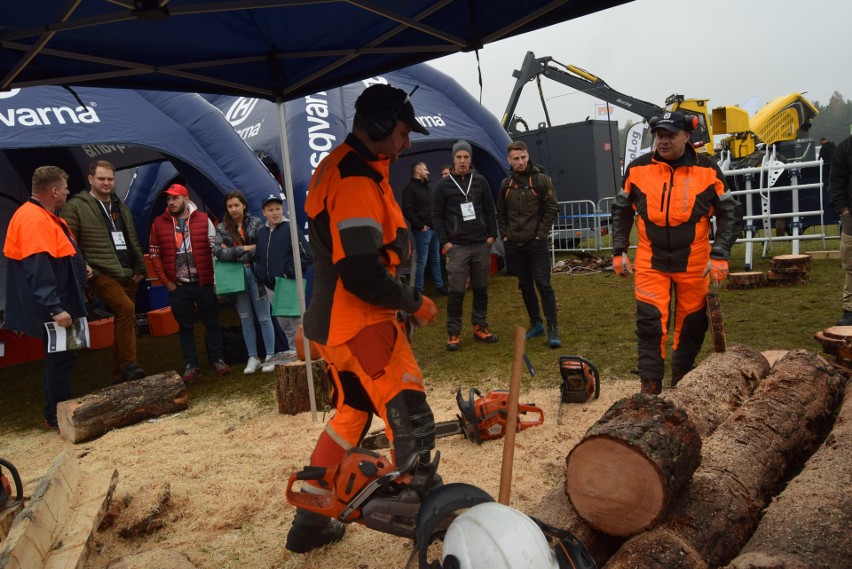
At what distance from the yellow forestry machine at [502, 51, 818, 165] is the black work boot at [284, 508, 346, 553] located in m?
11.2

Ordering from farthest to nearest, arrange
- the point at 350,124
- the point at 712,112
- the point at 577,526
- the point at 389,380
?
1. the point at 712,112
2. the point at 350,124
3. the point at 389,380
4. the point at 577,526

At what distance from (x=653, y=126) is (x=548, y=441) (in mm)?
2234

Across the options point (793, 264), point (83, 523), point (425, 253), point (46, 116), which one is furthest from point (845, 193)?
point (46, 116)

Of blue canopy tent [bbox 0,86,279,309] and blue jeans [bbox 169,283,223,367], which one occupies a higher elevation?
blue canopy tent [bbox 0,86,279,309]

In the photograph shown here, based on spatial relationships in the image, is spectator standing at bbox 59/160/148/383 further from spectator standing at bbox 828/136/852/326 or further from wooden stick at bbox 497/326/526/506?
spectator standing at bbox 828/136/852/326

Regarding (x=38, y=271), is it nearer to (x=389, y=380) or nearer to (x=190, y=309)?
(x=190, y=309)

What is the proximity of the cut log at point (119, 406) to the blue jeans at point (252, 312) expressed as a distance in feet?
3.75

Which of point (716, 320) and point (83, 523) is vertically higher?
point (716, 320)

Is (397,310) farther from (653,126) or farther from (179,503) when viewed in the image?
(653,126)

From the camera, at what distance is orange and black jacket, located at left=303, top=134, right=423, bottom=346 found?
8.25ft

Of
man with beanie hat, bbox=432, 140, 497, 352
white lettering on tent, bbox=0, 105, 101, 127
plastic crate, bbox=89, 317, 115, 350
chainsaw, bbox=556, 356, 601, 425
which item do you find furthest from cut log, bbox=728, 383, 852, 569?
plastic crate, bbox=89, 317, 115, 350

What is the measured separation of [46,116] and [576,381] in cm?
623

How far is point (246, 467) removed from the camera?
163 inches

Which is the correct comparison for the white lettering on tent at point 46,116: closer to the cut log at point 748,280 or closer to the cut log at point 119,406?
the cut log at point 119,406
